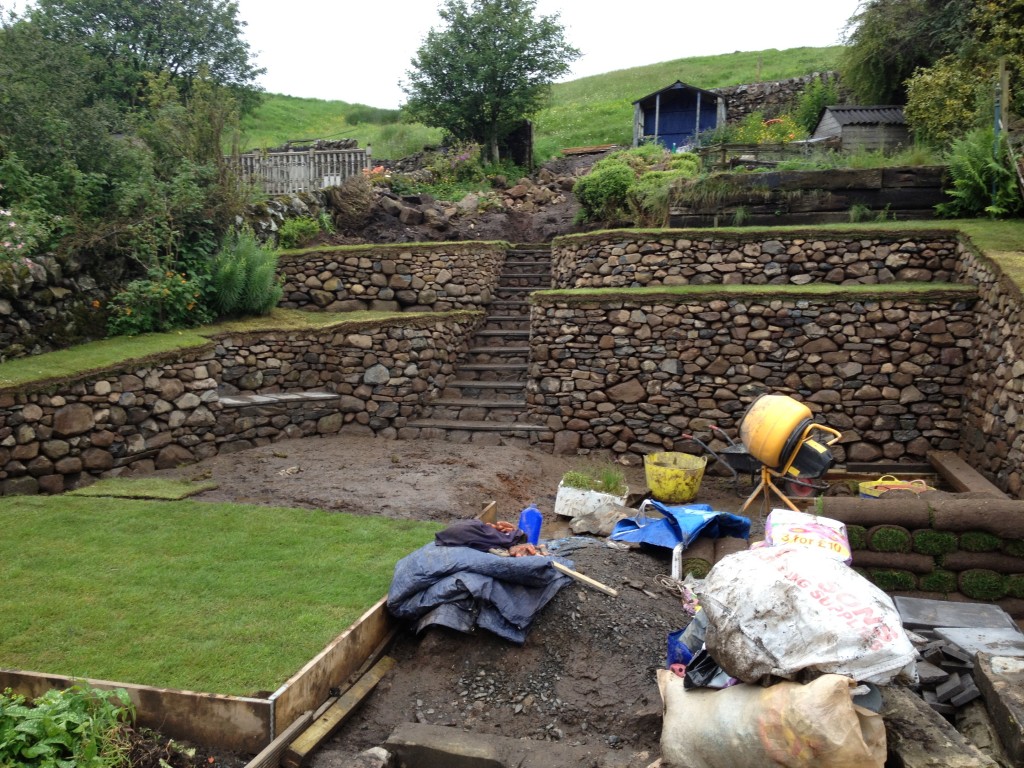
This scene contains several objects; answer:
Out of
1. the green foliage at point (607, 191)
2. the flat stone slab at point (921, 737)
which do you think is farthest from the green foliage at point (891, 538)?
the green foliage at point (607, 191)

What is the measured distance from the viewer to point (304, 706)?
3801mm

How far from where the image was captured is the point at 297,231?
40.6 ft

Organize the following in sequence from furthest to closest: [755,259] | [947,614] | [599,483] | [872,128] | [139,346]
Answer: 1. [872,128]
2. [755,259]
3. [139,346]
4. [599,483]
5. [947,614]

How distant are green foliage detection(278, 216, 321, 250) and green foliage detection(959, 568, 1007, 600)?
34.7 feet

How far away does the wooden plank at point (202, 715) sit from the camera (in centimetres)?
356

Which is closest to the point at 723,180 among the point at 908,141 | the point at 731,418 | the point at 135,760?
the point at 731,418

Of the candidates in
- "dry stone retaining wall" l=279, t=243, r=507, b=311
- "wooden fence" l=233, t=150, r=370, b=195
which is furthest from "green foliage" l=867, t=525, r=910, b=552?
"wooden fence" l=233, t=150, r=370, b=195

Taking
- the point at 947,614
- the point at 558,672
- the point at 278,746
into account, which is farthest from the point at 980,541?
the point at 278,746

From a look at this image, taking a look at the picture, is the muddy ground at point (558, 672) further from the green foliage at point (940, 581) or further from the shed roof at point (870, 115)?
the shed roof at point (870, 115)

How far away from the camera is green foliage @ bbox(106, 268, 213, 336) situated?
8625mm

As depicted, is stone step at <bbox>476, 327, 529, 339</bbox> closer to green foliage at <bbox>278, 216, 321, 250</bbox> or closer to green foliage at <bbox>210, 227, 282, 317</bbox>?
green foliage at <bbox>210, 227, 282, 317</bbox>

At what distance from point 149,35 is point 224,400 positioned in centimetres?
1669

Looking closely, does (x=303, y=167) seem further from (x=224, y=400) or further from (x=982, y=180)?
(x=982, y=180)

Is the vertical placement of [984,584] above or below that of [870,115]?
below
